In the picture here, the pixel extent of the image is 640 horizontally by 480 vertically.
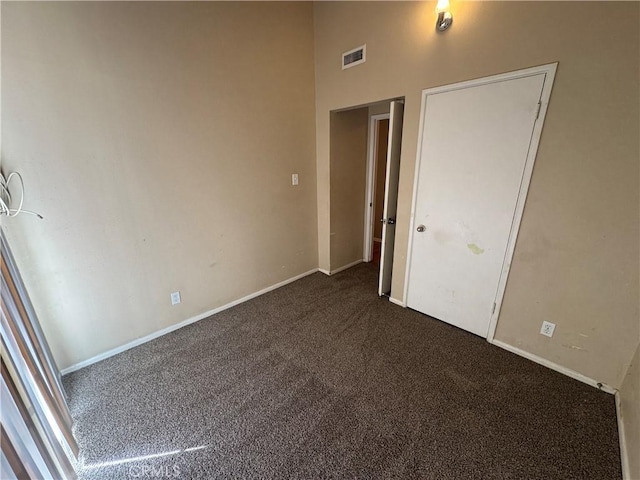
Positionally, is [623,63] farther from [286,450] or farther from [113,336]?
[113,336]

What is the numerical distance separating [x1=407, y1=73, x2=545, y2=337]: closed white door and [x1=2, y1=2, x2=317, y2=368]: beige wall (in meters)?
1.48

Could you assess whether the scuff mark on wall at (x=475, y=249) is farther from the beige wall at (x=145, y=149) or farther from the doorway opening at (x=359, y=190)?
the beige wall at (x=145, y=149)

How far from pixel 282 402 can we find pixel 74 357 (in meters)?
1.61

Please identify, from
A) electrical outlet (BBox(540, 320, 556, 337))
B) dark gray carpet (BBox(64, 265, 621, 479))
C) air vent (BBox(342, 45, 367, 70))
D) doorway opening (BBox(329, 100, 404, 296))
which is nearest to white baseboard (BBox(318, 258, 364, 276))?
doorway opening (BBox(329, 100, 404, 296))

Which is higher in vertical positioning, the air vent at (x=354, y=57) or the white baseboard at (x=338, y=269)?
the air vent at (x=354, y=57)

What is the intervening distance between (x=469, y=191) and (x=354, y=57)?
166cm

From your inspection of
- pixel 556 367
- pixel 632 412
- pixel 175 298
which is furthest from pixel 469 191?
pixel 175 298

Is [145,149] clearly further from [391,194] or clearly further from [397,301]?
[397,301]

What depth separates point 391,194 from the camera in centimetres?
257

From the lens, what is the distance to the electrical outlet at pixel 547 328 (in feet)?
6.05

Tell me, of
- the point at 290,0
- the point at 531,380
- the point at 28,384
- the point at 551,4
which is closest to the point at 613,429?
the point at 531,380

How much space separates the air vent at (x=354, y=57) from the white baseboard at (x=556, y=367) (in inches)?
108

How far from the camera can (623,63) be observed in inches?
53.5

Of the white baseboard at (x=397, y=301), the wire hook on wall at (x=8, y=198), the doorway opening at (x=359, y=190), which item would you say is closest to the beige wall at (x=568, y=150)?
the doorway opening at (x=359, y=190)
